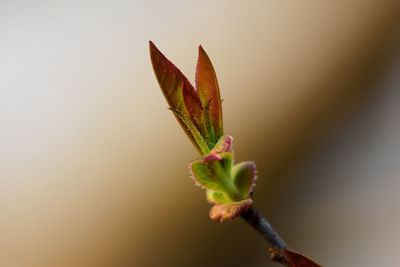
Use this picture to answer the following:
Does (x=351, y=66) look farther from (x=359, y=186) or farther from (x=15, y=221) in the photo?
(x=15, y=221)

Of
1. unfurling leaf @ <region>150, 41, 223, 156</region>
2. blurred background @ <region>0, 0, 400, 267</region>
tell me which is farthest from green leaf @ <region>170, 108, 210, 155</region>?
blurred background @ <region>0, 0, 400, 267</region>

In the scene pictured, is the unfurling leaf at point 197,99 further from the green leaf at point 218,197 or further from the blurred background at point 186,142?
the blurred background at point 186,142

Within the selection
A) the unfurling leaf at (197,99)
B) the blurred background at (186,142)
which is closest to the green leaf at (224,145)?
the unfurling leaf at (197,99)

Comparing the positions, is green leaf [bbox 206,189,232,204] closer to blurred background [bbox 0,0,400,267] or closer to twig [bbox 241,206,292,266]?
twig [bbox 241,206,292,266]

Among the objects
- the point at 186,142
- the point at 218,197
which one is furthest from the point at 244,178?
the point at 186,142

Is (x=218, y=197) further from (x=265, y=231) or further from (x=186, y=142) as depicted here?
(x=186, y=142)
